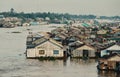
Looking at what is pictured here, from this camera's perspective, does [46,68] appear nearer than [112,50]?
Yes

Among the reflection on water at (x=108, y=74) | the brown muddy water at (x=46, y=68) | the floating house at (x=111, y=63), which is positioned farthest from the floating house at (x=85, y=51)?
the reflection on water at (x=108, y=74)

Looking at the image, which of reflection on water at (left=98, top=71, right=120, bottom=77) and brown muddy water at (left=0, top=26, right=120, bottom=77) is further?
brown muddy water at (left=0, top=26, right=120, bottom=77)

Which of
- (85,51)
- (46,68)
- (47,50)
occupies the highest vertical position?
(47,50)

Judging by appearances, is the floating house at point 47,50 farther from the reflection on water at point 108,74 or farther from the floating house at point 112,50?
the reflection on water at point 108,74

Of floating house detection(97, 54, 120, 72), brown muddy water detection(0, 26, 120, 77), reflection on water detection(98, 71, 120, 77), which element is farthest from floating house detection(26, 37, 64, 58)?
reflection on water detection(98, 71, 120, 77)

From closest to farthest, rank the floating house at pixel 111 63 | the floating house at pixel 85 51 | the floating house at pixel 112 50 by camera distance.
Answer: the floating house at pixel 111 63 → the floating house at pixel 112 50 → the floating house at pixel 85 51

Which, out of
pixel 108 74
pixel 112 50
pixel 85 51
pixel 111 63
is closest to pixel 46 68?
pixel 111 63

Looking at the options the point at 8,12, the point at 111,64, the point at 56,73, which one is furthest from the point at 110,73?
the point at 8,12

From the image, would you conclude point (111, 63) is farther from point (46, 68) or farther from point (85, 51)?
point (85, 51)

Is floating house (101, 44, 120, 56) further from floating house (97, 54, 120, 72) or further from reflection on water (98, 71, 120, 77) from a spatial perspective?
reflection on water (98, 71, 120, 77)

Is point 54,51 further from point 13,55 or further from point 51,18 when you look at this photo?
point 51,18

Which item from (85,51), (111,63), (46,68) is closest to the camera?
(111,63)
